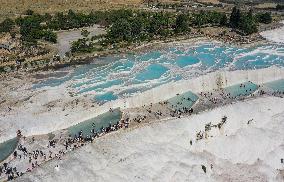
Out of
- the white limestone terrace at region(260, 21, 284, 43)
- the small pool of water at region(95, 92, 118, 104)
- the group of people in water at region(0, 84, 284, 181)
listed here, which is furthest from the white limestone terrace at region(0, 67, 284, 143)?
the white limestone terrace at region(260, 21, 284, 43)

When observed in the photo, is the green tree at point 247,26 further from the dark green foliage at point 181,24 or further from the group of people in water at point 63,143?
the group of people in water at point 63,143

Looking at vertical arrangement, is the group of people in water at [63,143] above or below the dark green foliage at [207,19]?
below

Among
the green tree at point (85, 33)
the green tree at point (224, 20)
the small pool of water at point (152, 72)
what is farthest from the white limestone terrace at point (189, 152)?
the green tree at point (85, 33)

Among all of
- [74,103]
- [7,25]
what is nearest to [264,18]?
[7,25]

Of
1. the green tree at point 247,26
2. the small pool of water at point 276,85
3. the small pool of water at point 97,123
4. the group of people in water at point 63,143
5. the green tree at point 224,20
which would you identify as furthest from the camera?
the green tree at point 224,20

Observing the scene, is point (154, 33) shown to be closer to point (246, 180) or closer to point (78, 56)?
point (78, 56)

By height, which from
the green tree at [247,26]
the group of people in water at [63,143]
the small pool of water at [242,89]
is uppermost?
the green tree at [247,26]

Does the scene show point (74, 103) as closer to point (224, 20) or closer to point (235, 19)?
point (224, 20)

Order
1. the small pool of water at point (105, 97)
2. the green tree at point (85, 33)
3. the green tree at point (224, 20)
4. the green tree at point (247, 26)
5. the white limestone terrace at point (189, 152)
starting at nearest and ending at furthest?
the white limestone terrace at point (189, 152)
the small pool of water at point (105, 97)
the green tree at point (85, 33)
the green tree at point (247, 26)
the green tree at point (224, 20)
